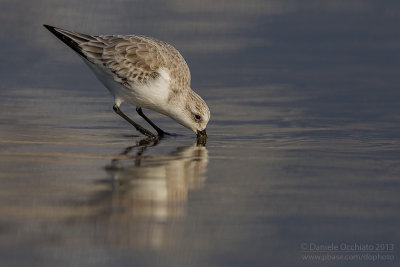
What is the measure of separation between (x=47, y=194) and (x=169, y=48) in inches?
164

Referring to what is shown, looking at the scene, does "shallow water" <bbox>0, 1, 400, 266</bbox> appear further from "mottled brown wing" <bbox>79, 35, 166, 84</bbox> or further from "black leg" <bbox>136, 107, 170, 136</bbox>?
"mottled brown wing" <bbox>79, 35, 166, 84</bbox>

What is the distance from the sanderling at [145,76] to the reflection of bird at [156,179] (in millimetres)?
1058

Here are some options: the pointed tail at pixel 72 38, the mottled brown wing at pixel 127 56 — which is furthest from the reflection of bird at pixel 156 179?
the pointed tail at pixel 72 38

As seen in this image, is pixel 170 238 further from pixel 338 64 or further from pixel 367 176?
pixel 338 64

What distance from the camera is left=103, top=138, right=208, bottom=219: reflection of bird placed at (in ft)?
21.6

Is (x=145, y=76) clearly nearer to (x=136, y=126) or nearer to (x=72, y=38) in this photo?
(x=136, y=126)

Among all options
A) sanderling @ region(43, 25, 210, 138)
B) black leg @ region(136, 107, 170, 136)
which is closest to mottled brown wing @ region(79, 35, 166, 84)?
sanderling @ region(43, 25, 210, 138)

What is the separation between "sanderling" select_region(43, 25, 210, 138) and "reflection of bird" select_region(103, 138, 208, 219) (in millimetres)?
1058

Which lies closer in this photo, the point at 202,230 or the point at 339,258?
the point at 339,258

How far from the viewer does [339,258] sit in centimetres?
552

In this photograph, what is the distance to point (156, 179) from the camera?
751 cm

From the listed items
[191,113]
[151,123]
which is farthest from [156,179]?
[151,123]

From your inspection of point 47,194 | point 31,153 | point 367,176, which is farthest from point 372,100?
point 47,194

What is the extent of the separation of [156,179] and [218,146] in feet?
6.40
